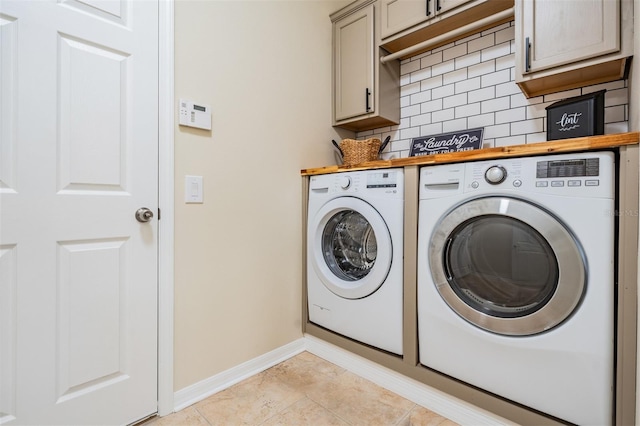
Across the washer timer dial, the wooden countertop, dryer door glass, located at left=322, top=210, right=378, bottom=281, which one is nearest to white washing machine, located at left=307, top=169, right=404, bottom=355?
dryer door glass, located at left=322, top=210, right=378, bottom=281

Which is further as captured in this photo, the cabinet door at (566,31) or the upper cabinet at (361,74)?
the upper cabinet at (361,74)

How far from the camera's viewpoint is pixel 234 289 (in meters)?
1.64

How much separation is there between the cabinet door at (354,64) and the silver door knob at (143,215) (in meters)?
1.41

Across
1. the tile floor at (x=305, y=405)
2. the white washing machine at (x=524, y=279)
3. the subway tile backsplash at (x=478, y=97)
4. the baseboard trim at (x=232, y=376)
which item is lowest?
the tile floor at (x=305, y=405)

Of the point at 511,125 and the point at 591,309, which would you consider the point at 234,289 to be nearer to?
the point at 591,309

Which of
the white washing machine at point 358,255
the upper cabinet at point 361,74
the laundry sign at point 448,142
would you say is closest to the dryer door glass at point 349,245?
the white washing machine at point 358,255

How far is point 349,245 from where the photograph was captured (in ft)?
6.03

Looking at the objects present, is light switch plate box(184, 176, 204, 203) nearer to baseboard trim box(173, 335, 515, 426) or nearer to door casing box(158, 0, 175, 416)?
door casing box(158, 0, 175, 416)

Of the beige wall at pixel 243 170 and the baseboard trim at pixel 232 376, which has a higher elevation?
the beige wall at pixel 243 170

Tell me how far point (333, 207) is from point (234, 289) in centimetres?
70

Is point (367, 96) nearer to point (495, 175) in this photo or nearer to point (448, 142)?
point (448, 142)

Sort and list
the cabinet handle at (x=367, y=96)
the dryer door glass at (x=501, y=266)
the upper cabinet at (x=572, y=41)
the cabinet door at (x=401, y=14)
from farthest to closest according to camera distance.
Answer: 1. the cabinet handle at (x=367, y=96)
2. the cabinet door at (x=401, y=14)
3. the upper cabinet at (x=572, y=41)
4. the dryer door glass at (x=501, y=266)

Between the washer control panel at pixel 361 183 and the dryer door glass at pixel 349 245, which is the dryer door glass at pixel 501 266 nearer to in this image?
the washer control panel at pixel 361 183

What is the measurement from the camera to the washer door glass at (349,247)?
153 cm
